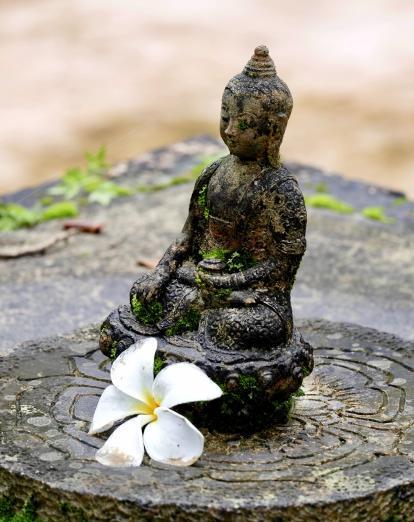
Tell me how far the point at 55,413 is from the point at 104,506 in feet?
2.19

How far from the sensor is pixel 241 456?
364 centimetres

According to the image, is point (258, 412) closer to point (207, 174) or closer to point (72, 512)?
point (72, 512)

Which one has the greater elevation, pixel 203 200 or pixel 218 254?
pixel 203 200

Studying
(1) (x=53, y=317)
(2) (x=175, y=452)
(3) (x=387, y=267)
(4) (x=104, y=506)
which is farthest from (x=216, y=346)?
(3) (x=387, y=267)

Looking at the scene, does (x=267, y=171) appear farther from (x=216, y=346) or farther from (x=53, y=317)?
(x=53, y=317)

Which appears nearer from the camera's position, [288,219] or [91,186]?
[288,219]

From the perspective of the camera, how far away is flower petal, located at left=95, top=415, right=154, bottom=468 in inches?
139

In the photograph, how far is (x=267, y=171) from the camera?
3.89m

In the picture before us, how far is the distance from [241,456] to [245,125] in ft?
3.74

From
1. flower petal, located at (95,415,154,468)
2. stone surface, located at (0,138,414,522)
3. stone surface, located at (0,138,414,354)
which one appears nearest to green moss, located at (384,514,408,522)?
stone surface, located at (0,138,414,522)

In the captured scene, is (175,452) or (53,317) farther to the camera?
(53,317)

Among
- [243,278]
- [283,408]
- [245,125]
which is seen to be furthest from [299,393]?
[245,125]

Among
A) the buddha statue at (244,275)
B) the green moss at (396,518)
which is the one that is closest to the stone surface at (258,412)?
the green moss at (396,518)

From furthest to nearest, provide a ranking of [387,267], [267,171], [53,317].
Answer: [387,267] < [53,317] < [267,171]
